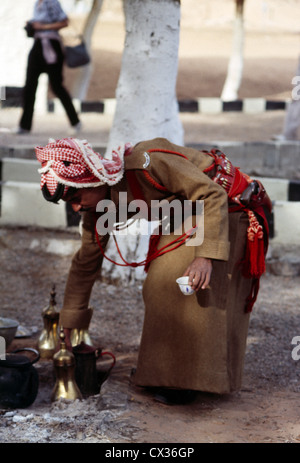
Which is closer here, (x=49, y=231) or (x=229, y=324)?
(x=229, y=324)

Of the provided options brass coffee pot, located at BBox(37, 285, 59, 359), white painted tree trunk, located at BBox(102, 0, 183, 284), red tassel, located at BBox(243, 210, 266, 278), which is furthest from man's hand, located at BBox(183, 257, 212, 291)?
white painted tree trunk, located at BBox(102, 0, 183, 284)

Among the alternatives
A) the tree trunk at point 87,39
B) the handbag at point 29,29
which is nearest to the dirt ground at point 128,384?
the handbag at point 29,29

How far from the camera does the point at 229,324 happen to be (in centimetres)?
423

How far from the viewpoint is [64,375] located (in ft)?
13.7

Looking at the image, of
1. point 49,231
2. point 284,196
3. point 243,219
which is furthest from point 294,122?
point 243,219

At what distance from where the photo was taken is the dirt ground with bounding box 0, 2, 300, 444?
374cm

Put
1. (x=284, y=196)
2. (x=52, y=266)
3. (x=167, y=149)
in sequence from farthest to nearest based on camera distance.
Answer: (x=284, y=196) < (x=52, y=266) < (x=167, y=149)

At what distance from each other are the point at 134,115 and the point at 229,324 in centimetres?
256

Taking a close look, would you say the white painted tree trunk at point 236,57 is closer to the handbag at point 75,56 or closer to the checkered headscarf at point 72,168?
the handbag at point 75,56

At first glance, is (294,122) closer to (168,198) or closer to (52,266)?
(52,266)

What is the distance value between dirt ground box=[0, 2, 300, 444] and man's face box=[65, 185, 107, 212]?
0.99 metres

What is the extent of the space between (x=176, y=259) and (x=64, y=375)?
2.71ft

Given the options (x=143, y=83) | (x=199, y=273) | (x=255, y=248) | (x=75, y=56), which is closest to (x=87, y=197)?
(x=199, y=273)

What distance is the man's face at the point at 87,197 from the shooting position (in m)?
3.95
